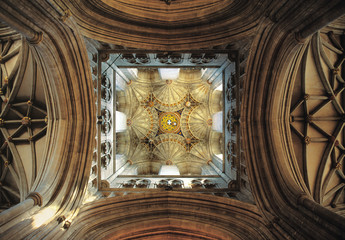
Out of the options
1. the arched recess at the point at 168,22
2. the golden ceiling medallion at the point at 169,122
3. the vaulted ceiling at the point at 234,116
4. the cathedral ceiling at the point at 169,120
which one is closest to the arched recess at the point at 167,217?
the vaulted ceiling at the point at 234,116

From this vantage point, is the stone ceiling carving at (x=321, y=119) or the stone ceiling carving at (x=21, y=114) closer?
the stone ceiling carving at (x=321, y=119)

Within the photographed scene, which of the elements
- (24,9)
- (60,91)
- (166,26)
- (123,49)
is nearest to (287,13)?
(166,26)

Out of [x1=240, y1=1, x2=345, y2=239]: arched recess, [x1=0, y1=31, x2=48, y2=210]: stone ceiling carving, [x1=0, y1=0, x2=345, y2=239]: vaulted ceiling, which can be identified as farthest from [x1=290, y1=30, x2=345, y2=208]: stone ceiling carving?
[x1=0, y1=31, x2=48, y2=210]: stone ceiling carving

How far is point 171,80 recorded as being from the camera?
18.4 meters

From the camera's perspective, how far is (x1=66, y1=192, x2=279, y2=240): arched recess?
7.06 metres

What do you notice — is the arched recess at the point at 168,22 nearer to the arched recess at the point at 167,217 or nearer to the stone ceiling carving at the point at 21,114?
the stone ceiling carving at the point at 21,114

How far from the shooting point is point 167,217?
8.12 meters

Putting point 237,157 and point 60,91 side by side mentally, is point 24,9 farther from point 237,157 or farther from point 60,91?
point 237,157

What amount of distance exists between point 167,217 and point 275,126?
6.44 meters

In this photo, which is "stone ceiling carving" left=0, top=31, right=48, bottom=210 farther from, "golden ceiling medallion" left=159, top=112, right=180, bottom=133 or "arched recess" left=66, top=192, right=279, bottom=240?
"golden ceiling medallion" left=159, top=112, right=180, bottom=133

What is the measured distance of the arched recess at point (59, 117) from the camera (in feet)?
17.7

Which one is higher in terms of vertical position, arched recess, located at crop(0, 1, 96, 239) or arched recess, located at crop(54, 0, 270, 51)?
arched recess, located at crop(54, 0, 270, 51)

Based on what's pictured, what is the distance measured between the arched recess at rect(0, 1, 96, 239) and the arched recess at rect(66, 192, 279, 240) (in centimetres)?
115

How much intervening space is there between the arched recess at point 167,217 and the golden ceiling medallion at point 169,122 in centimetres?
1161
